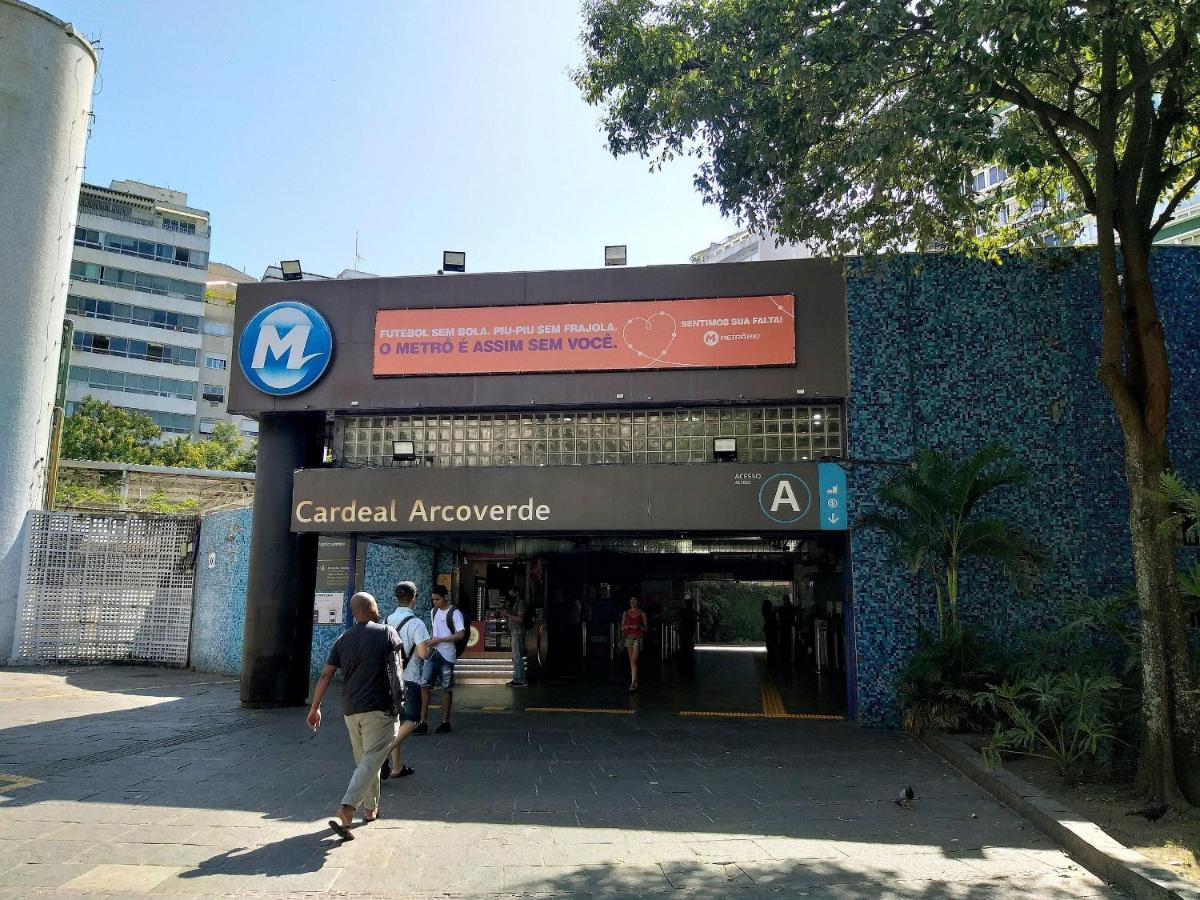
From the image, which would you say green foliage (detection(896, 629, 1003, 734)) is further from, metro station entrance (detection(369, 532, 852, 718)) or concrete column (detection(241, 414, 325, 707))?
concrete column (detection(241, 414, 325, 707))

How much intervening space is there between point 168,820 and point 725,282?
8.49 m

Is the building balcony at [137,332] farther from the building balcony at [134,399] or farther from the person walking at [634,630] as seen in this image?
the person walking at [634,630]

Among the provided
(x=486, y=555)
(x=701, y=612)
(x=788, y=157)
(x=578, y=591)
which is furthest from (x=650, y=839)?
(x=701, y=612)

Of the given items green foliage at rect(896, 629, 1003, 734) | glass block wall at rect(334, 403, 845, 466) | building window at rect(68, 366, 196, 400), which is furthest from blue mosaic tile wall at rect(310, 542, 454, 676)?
building window at rect(68, 366, 196, 400)

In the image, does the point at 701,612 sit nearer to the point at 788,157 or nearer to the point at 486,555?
the point at 486,555

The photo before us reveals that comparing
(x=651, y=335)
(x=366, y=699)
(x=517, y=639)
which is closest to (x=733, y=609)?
A: (x=517, y=639)

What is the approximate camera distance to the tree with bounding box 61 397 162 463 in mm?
34125

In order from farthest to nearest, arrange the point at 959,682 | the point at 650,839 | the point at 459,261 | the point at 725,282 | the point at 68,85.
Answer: the point at 68,85
the point at 459,261
the point at 725,282
the point at 959,682
the point at 650,839

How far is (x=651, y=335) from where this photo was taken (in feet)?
37.7

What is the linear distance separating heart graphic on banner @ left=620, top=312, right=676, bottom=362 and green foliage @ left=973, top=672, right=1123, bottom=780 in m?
5.67

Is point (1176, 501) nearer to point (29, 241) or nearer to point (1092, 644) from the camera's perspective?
point (1092, 644)

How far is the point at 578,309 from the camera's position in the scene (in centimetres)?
1173

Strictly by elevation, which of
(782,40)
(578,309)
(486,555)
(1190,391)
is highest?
(782,40)

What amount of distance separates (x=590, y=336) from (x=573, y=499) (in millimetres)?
2184
